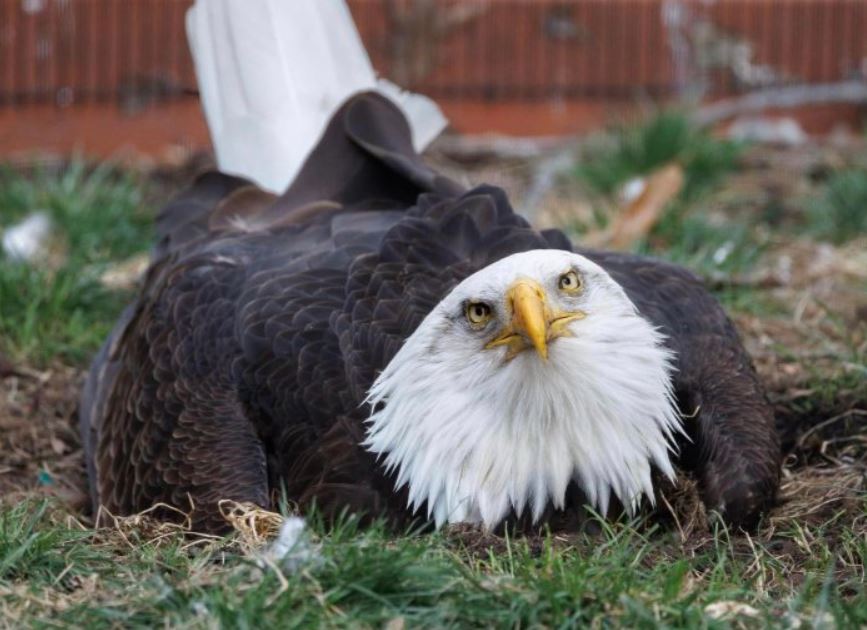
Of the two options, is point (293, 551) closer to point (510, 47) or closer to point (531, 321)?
point (531, 321)

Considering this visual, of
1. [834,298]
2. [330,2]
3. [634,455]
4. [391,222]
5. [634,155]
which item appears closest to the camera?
[634,455]

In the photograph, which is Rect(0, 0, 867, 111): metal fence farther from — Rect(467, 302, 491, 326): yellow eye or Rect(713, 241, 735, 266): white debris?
Rect(467, 302, 491, 326): yellow eye

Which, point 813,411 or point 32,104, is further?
point 32,104

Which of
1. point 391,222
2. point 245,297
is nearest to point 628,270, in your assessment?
point 391,222

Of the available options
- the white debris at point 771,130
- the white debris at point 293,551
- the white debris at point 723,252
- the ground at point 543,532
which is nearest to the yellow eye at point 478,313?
the ground at point 543,532

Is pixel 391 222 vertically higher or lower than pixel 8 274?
higher

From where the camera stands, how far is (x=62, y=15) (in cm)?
1327

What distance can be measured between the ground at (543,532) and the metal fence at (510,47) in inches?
115

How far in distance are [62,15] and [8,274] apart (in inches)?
278

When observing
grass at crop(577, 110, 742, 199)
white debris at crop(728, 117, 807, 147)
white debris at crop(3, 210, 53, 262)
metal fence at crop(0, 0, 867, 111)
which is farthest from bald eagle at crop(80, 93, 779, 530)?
metal fence at crop(0, 0, 867, 111)

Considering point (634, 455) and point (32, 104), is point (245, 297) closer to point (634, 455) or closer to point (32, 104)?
point (634, 455)

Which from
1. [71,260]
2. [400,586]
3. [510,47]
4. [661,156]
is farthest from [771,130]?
[400,586]

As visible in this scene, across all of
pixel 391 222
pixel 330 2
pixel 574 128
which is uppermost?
pixel 330 2

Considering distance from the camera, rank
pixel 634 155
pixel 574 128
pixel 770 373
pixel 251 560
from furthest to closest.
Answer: pixel 574 128 → pixel 634 155 → pixel 770 373 → pixel 251 560
